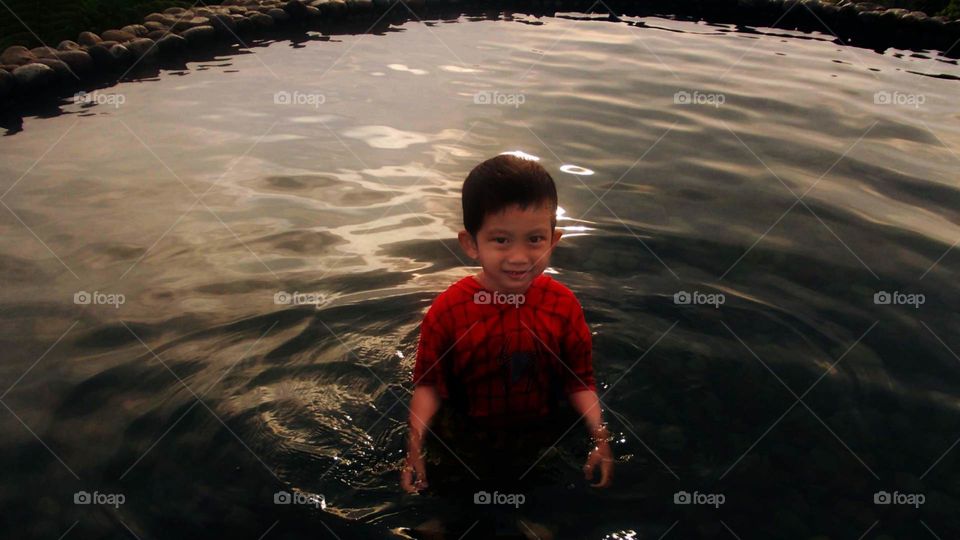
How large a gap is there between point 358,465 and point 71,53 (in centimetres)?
803

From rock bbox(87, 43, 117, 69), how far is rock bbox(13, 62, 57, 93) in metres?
0.76

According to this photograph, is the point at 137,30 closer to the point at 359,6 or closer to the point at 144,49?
the point at 144,49

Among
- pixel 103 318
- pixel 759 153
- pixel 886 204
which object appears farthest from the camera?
pixel 759 153

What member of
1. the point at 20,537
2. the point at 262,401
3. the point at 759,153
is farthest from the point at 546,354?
the point at 759,153

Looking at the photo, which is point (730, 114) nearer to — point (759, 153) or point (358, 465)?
point (759, 153)

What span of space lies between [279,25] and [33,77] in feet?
13.7

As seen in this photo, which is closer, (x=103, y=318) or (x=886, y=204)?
(x=103, y=318)

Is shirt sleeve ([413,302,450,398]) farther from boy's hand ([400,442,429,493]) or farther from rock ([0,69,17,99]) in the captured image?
rock ([0,69,17,99])

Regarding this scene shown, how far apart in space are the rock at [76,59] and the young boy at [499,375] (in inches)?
309

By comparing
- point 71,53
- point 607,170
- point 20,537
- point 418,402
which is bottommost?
point 20,537

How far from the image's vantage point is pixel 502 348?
11.7 ft

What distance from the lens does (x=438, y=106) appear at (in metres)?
8.79

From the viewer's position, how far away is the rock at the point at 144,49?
10227 millimetres

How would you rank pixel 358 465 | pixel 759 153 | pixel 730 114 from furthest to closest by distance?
pixel 730 114 → pixel 759 153 → pixel 358 465
